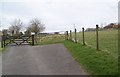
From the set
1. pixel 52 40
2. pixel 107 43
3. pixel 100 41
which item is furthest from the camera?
pixel 52 40

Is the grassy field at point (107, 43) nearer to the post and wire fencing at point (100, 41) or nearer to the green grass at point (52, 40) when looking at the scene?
the post and wire fencing at point (100, 41)

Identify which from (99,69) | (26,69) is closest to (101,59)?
(99,69)

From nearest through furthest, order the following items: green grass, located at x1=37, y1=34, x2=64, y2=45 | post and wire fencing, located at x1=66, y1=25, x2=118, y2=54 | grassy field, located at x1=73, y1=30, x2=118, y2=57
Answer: grassy field, located at x1=73, y1=30, x2=118, y2=57, post and wire fencing, located at x1=66, y1=25, x2=118, y2=54, green grass, located at x1=37, y1=34, x2=64, y2=45

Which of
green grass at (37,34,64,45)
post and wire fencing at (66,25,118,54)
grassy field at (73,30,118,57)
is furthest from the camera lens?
green grass at (37,34,64,45)

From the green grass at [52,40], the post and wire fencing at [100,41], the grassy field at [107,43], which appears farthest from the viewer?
the green grass at [52,40]

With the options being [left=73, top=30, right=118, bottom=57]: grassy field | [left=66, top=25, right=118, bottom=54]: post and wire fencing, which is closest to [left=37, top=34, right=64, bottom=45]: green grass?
[left=66, top=25, right=118, bottom=54]: post and wire fencing

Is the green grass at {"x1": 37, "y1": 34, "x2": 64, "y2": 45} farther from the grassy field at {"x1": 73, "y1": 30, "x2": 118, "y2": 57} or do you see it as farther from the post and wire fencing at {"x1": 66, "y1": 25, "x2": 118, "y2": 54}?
the grassy field at {"x1": 73, "y1": 30, "x2": 118, "y2": 57}

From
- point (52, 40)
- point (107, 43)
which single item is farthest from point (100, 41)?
point (52, 40)

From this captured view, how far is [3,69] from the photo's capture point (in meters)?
13.3

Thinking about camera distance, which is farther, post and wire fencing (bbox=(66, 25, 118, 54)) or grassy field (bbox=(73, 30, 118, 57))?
post and wire fencing (bbox=(66, 25, 118, 54))

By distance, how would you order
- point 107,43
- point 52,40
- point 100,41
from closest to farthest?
point 107,43 < point 100,41 < point 52,40

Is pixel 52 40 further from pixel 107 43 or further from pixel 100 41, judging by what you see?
pixel 107 43

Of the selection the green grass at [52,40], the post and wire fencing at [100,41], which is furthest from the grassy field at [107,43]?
the green grass at [52,40]

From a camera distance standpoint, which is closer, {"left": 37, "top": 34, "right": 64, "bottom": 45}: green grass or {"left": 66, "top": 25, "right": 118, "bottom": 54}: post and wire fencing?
{"left": 66, "top": 25, "right": 118, "bottom": 54}: post and wire fencing
